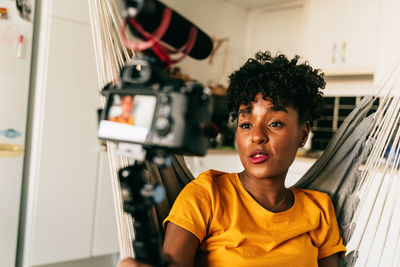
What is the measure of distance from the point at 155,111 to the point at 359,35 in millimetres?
2692

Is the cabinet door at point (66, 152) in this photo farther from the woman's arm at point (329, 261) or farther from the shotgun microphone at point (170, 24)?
the shotgun microphone at point (170, 24)

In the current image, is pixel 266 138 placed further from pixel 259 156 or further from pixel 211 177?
pixel 211 177

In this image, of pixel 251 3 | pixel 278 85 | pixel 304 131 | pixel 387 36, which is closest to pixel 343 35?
pixel 387 36

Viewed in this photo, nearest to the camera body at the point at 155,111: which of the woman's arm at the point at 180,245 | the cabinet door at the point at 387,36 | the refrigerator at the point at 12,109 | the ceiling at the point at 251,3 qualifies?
the woman's arm at the point at 180,245

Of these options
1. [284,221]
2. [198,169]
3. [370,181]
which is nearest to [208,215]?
[284,221]

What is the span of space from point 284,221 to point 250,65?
1.40 ft

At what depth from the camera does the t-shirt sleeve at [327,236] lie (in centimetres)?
102

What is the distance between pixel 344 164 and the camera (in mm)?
1198

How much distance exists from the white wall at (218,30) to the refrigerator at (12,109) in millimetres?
1372

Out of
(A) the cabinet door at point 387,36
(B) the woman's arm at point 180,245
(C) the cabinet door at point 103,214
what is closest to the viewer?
(B) the woman's arm at point 180,245

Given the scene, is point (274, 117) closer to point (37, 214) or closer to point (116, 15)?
point (116, 15)

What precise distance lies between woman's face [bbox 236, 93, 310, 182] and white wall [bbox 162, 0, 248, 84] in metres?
2.21

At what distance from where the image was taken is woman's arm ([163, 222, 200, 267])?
794 mm

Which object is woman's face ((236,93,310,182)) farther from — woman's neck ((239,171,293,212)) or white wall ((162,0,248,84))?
white wall ((162,0,248,84))
